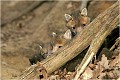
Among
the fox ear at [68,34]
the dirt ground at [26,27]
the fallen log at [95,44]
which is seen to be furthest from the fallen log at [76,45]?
the dirt ground at [26,27]

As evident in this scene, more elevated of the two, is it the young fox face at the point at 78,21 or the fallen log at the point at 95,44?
the young fox face at the point at 78,21

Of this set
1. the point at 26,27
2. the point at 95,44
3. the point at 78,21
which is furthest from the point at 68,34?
the point at 26,27

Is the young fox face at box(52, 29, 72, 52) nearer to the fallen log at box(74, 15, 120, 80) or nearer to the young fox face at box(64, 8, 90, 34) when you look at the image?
the young fox face at box(64, 8, 90, 34)

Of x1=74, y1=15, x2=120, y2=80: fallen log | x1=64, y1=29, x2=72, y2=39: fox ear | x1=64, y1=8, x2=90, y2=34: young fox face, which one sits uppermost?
x1=64, y1=8, x2=90, y2=34: young fox face

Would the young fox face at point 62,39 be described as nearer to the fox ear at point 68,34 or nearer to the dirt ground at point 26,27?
the fox ear at point 68,34

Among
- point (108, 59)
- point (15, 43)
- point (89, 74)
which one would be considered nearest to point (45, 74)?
point (89, 74)

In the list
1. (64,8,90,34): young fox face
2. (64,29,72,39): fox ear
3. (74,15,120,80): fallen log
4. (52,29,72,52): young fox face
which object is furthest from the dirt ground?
(74,15,120,80): fallen log
